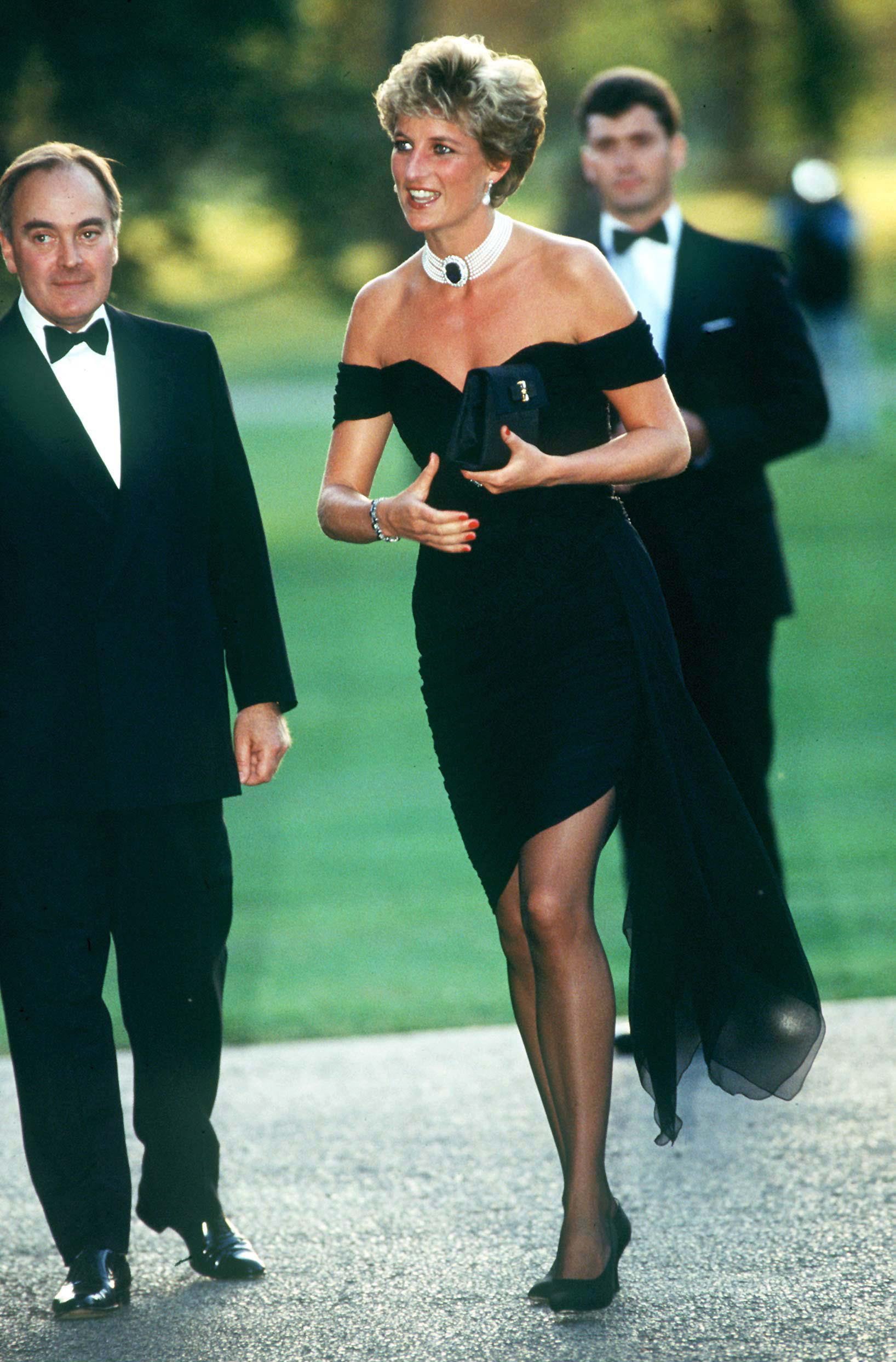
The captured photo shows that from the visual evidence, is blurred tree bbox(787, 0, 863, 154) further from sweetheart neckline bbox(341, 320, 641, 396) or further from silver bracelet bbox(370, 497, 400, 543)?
silver bracelet bbox(370, 497, 400, 543)

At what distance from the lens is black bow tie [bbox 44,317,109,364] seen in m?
3.76

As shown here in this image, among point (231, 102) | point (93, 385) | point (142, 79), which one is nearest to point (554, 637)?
point (93, 385)

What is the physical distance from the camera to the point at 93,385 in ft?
12.5

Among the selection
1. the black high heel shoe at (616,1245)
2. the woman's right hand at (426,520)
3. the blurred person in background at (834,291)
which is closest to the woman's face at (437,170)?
the woman's right hand at (426,520)

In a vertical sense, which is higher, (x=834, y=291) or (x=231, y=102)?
(x=231, y=102)

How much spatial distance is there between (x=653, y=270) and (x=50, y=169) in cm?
190

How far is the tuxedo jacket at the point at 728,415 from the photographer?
16.3 feet

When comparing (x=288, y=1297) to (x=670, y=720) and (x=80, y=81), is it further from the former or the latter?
(x=80, y=81)

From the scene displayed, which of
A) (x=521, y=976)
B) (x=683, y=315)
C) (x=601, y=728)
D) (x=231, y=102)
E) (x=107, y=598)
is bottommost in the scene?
(x=521, y=976)

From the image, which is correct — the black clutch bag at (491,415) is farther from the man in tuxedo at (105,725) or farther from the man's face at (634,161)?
the man's face at (634,161)

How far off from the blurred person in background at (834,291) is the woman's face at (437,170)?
19.1 metres

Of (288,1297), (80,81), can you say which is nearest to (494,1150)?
(288,1297)

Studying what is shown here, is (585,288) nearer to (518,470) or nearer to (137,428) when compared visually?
(518,470)

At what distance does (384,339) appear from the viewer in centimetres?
392
